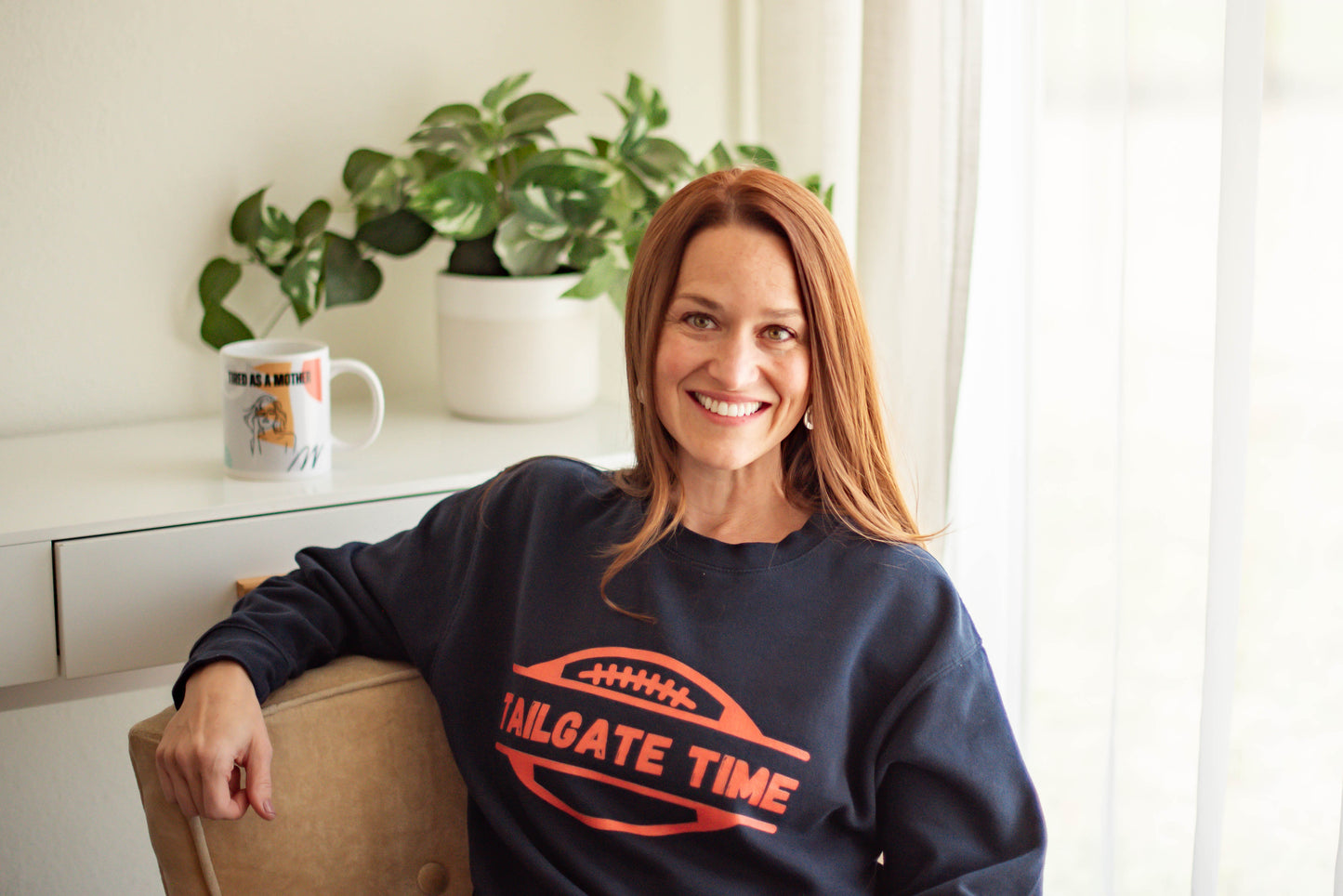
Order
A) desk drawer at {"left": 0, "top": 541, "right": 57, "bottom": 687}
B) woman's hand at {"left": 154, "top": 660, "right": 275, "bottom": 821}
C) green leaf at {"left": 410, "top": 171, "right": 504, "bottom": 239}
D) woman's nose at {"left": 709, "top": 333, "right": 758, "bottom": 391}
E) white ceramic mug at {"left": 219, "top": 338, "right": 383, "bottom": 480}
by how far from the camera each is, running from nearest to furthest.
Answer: woman's hand at {"left": 154, "top": 660, "right": 275, "bottom": 821}
woman's nose at {"left": 709, "top": 333, "right": 758, "bottom": 391}
desk drawer at {"left": 0, "top": 541, "right": 57, "bottom": 687}
white ceramic mug at {"left": 219, "top": 338, "right": 383, "bottom": 480}
green leaf at {"left": 410, "top": 171, "right": 504, "bottom": 239}

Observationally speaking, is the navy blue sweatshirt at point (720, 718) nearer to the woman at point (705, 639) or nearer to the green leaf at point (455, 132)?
the woman at point (705, 639)

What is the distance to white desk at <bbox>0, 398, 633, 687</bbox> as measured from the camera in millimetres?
1142

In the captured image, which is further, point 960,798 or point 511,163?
point 511,163

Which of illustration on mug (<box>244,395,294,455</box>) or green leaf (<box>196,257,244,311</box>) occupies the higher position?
green leaf (<box>196,257,244,311</box>)

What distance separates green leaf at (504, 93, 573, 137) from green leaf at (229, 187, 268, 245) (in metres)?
0.32

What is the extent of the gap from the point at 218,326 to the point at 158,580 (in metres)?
0.45

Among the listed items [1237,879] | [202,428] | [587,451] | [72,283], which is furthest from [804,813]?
[72,283]

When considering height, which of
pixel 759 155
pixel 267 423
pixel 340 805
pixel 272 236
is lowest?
pixel 340 805

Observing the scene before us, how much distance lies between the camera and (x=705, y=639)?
0.94 metres

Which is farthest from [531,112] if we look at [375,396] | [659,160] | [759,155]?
[375,396]

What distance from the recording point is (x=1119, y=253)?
3.76 feet

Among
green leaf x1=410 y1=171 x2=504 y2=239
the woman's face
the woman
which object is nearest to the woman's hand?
the woman

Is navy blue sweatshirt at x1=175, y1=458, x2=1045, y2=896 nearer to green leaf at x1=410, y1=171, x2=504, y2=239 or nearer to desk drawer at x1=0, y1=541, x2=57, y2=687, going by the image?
desk drawer at x1=0, y1=541, x2=57, y2=687

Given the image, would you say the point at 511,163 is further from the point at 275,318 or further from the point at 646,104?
the point at 275,318
